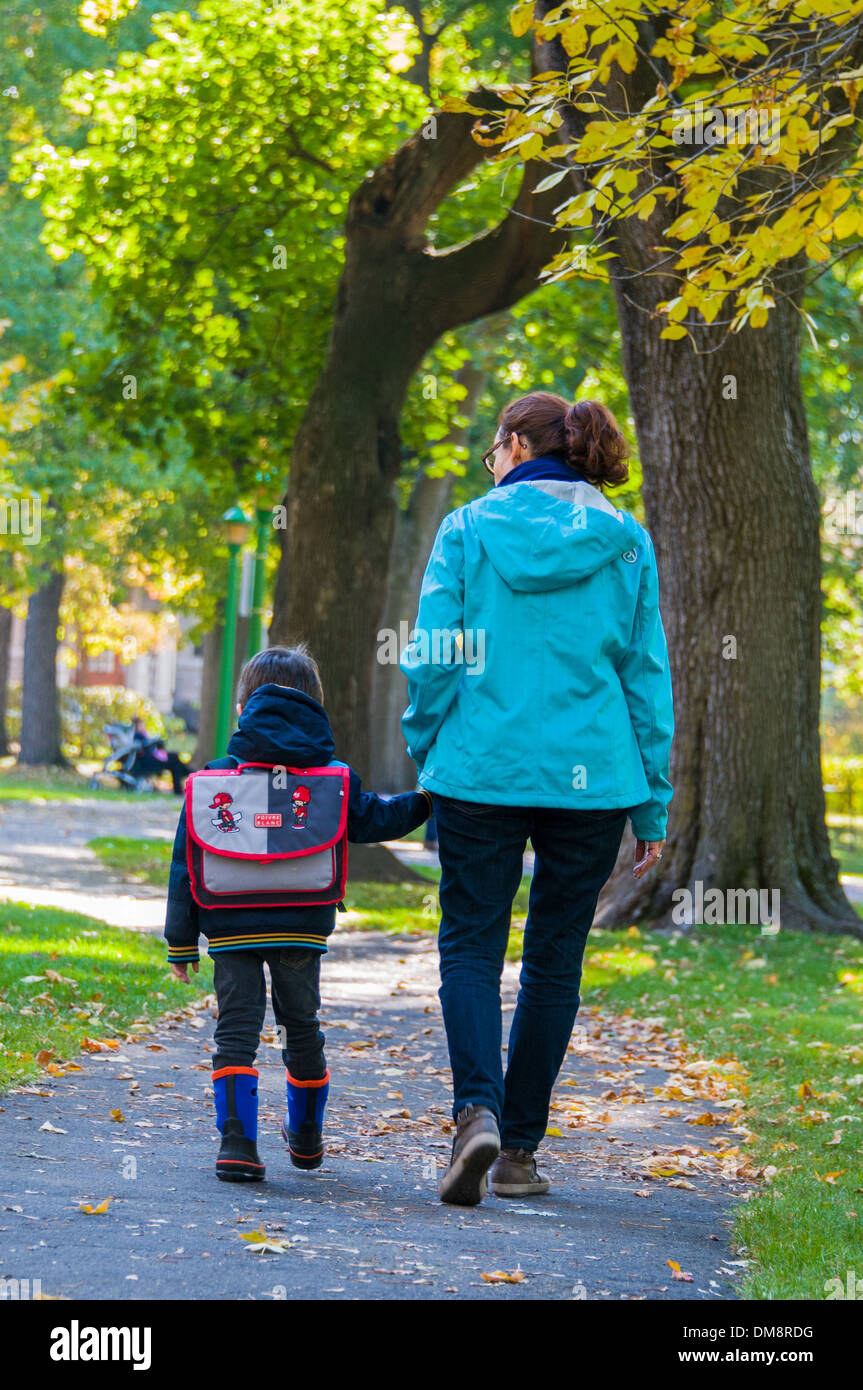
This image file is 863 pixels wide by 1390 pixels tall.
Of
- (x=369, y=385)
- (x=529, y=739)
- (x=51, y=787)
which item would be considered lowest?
(x=51, y=787)

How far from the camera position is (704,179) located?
580cm

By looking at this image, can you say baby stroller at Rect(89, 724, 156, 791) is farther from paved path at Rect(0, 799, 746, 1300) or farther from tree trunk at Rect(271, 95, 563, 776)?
paved path at Rect(0, 799, 746, 1300)

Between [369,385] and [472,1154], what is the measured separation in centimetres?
1066

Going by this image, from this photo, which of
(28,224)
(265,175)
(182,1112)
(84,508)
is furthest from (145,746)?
(182,1112)

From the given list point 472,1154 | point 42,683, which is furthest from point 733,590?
point 42,683

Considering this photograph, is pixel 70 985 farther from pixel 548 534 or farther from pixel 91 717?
pixel 91 717

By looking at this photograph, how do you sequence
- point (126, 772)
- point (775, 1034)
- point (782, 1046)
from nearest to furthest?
point (782, 1046) → point (775, 1034) → point (126, 772)

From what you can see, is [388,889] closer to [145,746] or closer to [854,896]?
[854,896]

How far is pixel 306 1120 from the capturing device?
449 cm

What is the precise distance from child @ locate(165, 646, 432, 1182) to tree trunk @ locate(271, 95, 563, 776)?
30.2 ft

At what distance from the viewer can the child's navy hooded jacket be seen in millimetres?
4316

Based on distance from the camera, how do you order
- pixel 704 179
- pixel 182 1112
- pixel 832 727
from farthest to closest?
pixel 832 727 < pixel 704 179 < pixel 182 1112

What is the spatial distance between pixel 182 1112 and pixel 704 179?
150 inches

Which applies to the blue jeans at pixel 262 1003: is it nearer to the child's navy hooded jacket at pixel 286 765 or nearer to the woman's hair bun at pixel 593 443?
the child's navy hooded jacket at pixel 286 765
